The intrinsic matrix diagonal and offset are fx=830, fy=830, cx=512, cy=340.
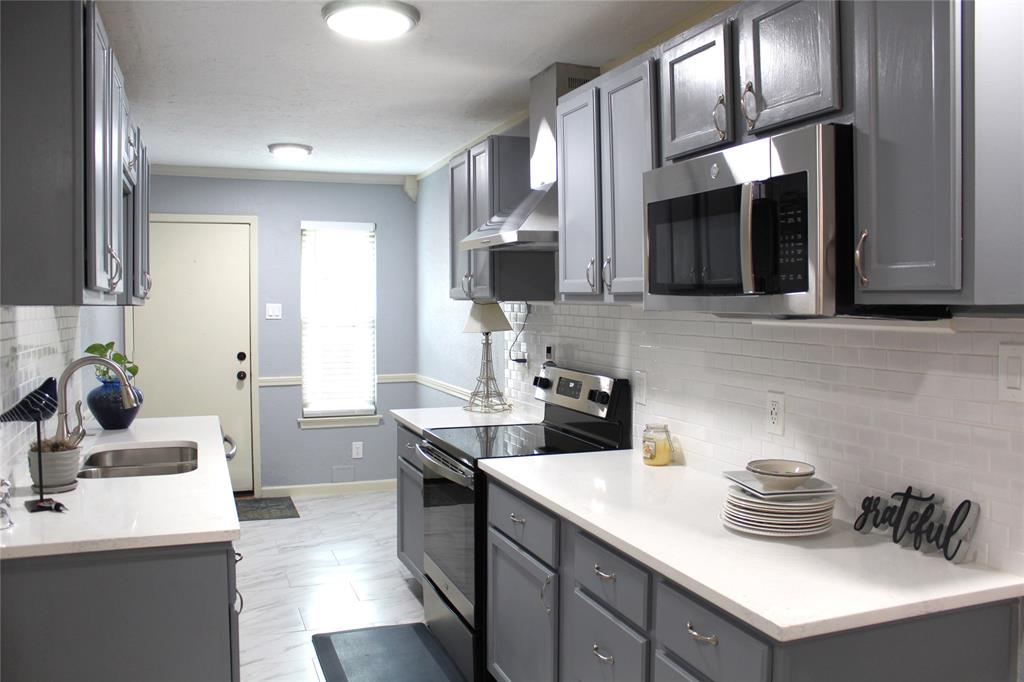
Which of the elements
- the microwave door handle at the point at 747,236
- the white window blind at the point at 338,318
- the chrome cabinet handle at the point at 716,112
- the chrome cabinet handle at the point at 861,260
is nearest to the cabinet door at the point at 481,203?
the chrome cabinet handle at the point at 716,112

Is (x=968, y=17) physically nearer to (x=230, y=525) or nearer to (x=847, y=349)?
(x=847, y=349)

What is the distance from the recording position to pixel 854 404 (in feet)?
6.94

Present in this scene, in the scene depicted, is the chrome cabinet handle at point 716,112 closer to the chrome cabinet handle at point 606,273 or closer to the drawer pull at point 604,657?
the chrome cabinet handle at point 606,273

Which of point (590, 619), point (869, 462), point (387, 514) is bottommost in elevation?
point (387, 514)

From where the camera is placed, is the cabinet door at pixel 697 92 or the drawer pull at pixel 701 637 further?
the cabinet door at pixel 697 92

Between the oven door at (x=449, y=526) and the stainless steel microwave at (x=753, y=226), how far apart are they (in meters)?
1.24

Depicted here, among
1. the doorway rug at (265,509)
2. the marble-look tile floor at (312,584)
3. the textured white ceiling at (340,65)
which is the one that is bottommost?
the marble-look tile floor at (312,584)

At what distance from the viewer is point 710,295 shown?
6.92 feet

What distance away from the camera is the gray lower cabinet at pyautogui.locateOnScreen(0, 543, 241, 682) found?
199cm

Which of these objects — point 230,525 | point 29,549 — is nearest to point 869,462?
point 230,525

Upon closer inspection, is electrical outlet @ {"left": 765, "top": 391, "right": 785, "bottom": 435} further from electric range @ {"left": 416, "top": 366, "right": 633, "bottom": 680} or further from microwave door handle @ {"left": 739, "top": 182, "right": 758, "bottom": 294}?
electric range @ {"left": 416, "top": 366, "right": 633, "bottom": 680}

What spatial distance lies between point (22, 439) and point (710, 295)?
2.30 meters

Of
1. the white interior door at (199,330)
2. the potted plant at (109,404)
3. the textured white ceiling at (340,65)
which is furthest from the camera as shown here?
the white interior door at (199,330)

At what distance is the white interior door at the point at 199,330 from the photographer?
19.7ft
